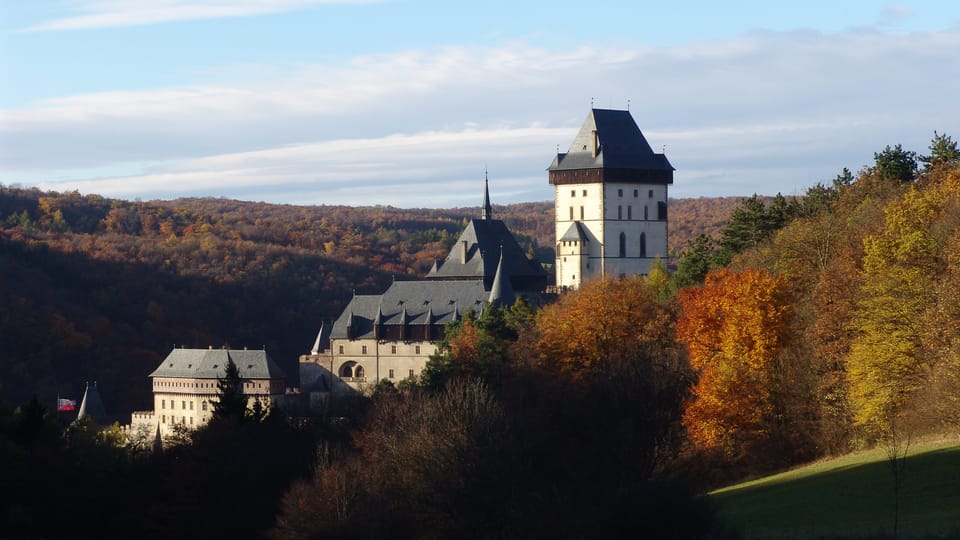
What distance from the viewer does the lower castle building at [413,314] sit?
99625 mm

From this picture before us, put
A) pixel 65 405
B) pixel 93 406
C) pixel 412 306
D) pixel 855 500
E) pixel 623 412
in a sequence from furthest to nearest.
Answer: pixel 65 405
pixel 93 406
pixel 412 306
pixel 623 412
pixel 855 500

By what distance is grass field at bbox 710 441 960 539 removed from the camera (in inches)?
1367

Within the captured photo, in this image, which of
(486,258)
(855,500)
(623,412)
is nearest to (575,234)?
(486,258)

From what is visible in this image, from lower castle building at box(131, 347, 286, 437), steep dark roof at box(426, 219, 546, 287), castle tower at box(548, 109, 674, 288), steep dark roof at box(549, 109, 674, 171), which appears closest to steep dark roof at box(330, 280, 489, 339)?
steep dark roof at box(426, 219, 546, 287)

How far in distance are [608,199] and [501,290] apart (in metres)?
11.6

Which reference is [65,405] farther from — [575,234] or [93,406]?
[575,234]

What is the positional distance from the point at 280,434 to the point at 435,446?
39.7 feet

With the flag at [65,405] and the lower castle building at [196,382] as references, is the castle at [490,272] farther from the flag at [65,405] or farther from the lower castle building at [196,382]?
the flag at [65,405]

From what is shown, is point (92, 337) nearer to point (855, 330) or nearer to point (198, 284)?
point (198, 284)

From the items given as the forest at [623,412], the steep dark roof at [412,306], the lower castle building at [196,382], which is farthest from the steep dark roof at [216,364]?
the forest at [623,412]

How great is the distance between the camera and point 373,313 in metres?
103

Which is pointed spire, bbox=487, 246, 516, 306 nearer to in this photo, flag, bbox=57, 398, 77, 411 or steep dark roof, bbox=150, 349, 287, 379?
steep dark roof, bbox=150, 349, 287, 379

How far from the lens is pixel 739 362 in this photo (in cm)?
5769

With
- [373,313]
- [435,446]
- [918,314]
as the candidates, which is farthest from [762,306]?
[373,313]
